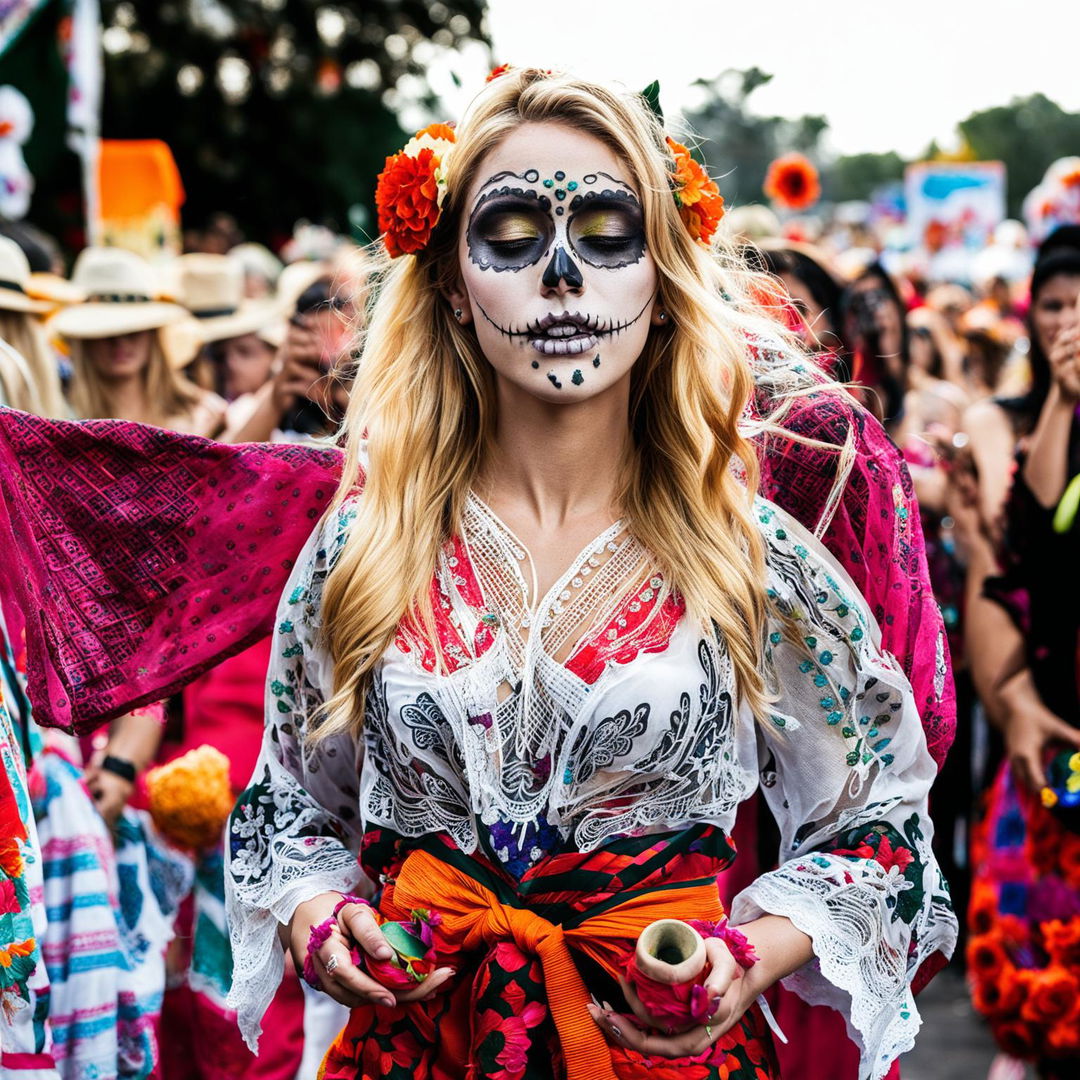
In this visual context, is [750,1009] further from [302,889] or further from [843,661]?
[302,889]

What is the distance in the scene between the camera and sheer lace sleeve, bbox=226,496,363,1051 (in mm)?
2717

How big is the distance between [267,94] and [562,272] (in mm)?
17417

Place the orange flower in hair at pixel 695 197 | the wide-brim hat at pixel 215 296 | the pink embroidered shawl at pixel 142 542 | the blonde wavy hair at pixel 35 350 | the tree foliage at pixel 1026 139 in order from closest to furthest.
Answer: the orange flower in hair at pixel 695 197 < the pink embroidered shawl at pixel 142 542 < the blonde wavy hair at pixel 35 350 < the wide-brim hat at pixel 215 296 < the tree foliage at pixel 1026 139

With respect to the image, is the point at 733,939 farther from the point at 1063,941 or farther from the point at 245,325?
the point at 245,325

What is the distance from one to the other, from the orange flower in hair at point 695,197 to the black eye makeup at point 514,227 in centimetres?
23

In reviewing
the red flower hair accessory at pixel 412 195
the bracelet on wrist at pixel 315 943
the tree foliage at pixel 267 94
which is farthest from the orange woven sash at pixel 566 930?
the tree foliage at pixel 267 94

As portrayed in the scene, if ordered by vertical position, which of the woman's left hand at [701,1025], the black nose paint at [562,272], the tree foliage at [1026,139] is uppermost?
the black nose paint at [562,272]

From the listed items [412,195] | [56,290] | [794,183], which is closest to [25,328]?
[56,290]

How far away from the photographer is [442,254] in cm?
282

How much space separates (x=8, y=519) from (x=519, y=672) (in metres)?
0.94

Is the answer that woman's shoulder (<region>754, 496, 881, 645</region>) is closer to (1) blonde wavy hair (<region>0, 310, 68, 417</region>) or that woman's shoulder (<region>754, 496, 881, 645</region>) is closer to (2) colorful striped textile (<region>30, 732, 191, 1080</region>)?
(2) colorful striped textile (<region>30, 732, 191, 1080</region>)

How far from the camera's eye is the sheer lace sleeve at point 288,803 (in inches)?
107

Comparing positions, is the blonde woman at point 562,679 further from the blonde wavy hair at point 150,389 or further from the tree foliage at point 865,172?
the tree foliage at point 865,172

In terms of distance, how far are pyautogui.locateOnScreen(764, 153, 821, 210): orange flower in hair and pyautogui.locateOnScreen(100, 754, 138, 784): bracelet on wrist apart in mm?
5156
